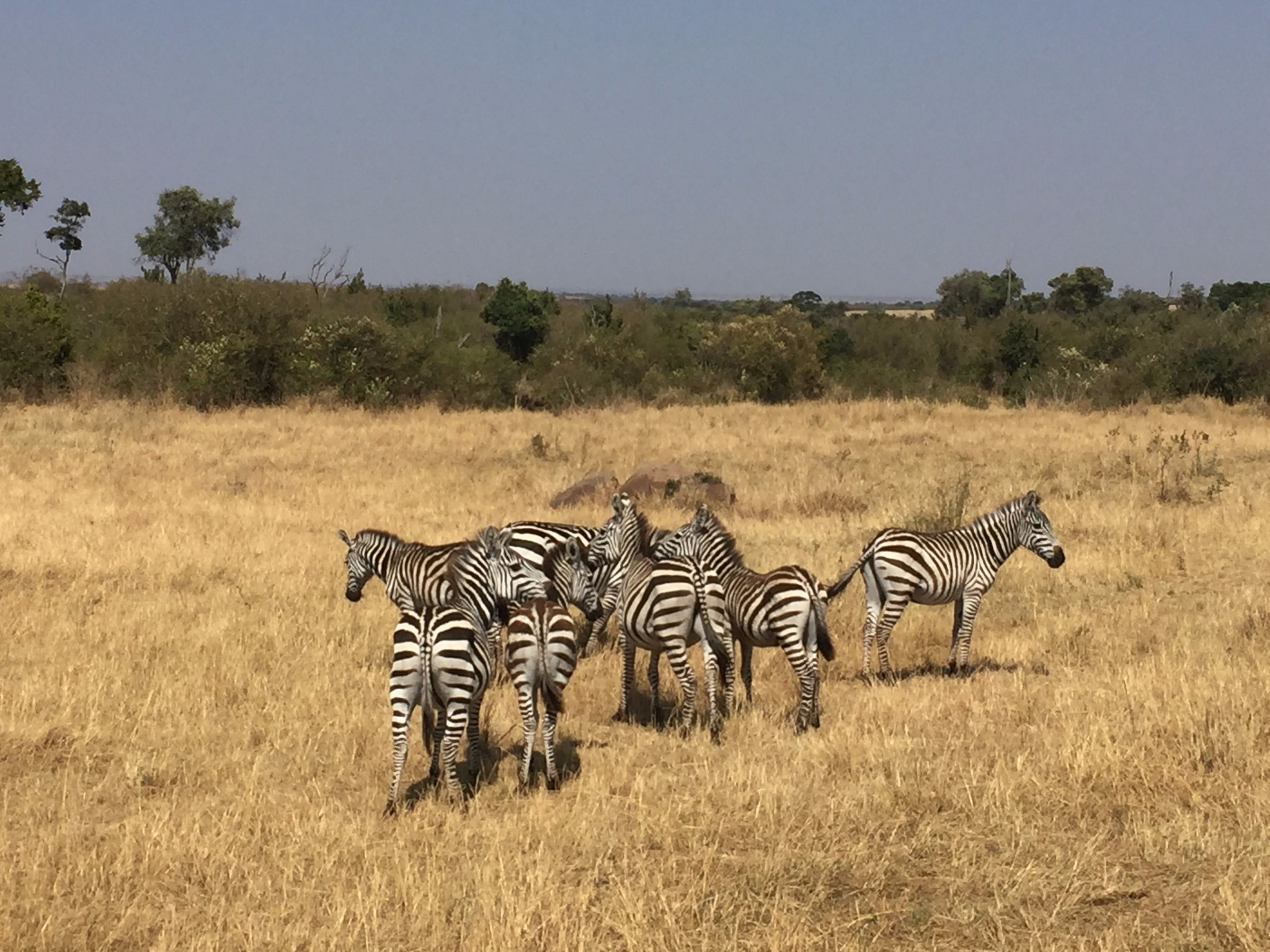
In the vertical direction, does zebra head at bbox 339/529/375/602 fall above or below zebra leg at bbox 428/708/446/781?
above

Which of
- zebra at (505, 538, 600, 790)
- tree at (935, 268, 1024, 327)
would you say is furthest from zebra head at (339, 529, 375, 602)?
tree at (935, 268, 1024, 327)

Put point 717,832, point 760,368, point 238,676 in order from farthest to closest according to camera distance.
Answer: point 760,368 → point 238,676 → point 717,832

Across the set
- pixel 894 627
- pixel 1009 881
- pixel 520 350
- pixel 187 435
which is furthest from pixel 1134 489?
pixel 520 350

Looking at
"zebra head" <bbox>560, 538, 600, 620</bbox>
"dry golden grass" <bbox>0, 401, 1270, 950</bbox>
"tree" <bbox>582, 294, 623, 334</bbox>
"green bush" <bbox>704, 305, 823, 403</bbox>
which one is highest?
"tree" <bbox>582, 294, 623, 334</bbox>

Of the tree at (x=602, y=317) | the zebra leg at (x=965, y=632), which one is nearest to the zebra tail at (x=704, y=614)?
the zebra leg at (x=965, y=632)

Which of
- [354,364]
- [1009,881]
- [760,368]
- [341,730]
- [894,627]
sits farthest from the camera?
[760,368]

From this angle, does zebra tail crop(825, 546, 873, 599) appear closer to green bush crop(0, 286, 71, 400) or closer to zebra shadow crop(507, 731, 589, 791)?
zebra shadow crop(507, 731, 589, 791)

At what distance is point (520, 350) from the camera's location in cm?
4394

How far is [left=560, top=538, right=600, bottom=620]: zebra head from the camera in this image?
27.5 ft

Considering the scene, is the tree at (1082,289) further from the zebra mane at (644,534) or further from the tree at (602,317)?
the zebra mane at (644,534)

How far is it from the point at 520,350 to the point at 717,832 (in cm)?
3891

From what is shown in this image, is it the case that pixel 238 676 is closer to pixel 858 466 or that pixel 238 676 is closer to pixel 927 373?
pixel 858 466

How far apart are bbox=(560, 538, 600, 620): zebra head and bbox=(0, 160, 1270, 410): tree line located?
2136cm

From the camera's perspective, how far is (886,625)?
880 cm
